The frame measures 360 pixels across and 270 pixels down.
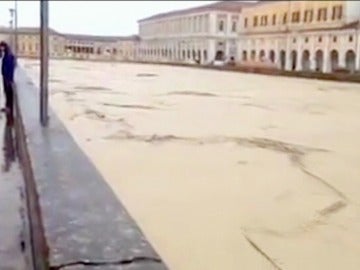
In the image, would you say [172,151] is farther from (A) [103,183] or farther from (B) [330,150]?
(A) [103,183]

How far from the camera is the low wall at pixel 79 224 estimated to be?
1569 mm

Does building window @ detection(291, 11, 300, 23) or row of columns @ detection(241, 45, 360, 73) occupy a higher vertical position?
building window @ detection(291, 11, 300, 23)

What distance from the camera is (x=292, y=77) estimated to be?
2166cm

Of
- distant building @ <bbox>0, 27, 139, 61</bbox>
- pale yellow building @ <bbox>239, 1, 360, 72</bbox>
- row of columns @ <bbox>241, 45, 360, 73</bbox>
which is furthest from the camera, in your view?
distant building @ <bbox>0, 27, 139, 61</bbox>

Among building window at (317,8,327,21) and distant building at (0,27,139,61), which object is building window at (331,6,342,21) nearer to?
building window at (317,8,327,21)

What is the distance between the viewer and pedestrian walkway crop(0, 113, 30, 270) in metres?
2.56

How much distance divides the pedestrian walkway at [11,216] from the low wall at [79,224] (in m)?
0.30

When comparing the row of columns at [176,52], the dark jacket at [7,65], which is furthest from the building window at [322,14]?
the dark jacket at [7,65]

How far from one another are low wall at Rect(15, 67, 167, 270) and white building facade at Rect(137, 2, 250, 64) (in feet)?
165

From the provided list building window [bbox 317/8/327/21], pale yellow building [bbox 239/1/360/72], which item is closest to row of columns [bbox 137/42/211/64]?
pale yellow building [bbox 239/1/360/72]

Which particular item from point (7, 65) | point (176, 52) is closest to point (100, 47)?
point (176, 52)

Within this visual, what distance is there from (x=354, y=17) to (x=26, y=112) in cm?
3243

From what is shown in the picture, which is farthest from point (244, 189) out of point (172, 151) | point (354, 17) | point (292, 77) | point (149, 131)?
point (354, 17)

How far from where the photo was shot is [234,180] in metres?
4.34
